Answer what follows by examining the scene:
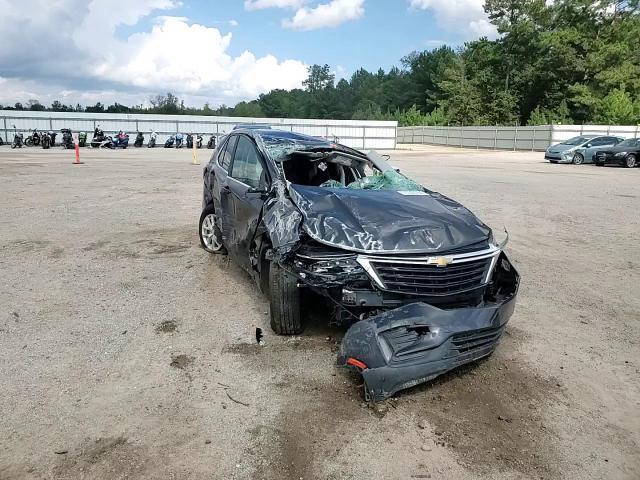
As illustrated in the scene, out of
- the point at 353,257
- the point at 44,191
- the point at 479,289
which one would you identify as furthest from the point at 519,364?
the point at 44,191

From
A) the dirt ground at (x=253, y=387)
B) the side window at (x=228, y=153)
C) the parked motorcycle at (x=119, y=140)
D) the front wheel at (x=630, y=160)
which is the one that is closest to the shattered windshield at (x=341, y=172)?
the side window at (x=228, y=153)

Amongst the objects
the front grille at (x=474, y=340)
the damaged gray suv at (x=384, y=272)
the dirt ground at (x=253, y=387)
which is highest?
the damaged gray suv at (x=384, y=272)

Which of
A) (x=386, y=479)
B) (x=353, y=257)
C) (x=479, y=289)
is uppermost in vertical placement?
(x=353, y=257)

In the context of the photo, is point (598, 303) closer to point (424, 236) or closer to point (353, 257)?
point (424, 236)

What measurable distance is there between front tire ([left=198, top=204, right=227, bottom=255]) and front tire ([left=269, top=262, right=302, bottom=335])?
2737 millimetres

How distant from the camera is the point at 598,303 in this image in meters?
5.53

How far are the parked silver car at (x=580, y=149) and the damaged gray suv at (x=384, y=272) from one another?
2555 cm

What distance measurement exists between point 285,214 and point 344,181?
5.88 ft

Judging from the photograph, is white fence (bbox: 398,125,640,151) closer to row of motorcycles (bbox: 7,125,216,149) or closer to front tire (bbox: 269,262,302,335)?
row of motorcycles (bbox: 7,125,216,149)

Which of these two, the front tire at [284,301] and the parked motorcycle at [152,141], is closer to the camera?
the front tire at [284,301]

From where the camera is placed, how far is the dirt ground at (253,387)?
289 cm

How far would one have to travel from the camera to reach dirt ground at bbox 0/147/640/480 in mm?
2887

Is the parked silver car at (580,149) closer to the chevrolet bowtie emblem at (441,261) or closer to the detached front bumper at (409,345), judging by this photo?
the chevrolet bowtie emblem at (441,261)

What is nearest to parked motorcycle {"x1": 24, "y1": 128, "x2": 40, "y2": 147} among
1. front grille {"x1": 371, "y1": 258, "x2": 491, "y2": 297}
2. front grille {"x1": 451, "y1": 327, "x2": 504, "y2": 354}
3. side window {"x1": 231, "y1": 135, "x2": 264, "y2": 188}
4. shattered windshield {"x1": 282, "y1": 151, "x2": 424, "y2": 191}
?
side window {"x1": 231, "y1": 135, "x2": 264, "y2": 188}
